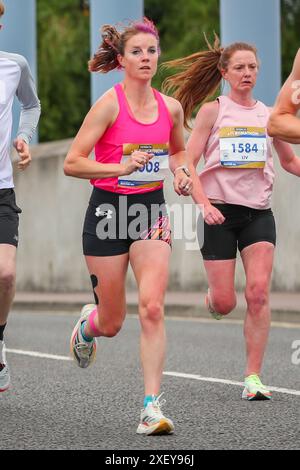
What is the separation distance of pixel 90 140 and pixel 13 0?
66.6 ft

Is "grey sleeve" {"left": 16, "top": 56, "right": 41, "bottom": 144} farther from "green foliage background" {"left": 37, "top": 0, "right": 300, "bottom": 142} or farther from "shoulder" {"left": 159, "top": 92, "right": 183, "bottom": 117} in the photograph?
"green foliage background" {"left": 37, "top": 0, "right": 300, "bottom": 142}

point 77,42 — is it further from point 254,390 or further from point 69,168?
point 69,168

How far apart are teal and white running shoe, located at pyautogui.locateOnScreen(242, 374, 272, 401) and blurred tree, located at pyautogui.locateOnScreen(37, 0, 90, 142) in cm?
3429

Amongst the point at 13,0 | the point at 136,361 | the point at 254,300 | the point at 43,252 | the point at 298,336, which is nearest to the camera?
the point at 254,300

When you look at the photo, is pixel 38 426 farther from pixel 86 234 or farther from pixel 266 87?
pixel 266 87

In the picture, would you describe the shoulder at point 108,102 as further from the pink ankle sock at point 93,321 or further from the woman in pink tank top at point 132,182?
the pink ankle sock at point 93,321

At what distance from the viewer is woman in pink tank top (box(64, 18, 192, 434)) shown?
6918mm

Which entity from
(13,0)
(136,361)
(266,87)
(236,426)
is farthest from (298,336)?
(13,0)

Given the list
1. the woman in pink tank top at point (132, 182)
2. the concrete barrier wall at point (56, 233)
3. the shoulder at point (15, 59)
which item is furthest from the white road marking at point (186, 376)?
the concrete barrier wall at point (56, 233)

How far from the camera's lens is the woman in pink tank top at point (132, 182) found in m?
6.92

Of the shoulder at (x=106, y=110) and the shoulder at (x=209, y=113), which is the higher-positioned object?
the shoulder at (x=106, y=110)

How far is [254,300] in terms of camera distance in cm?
815

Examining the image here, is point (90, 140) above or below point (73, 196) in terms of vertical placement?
above

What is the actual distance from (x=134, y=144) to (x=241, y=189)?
134 cm
